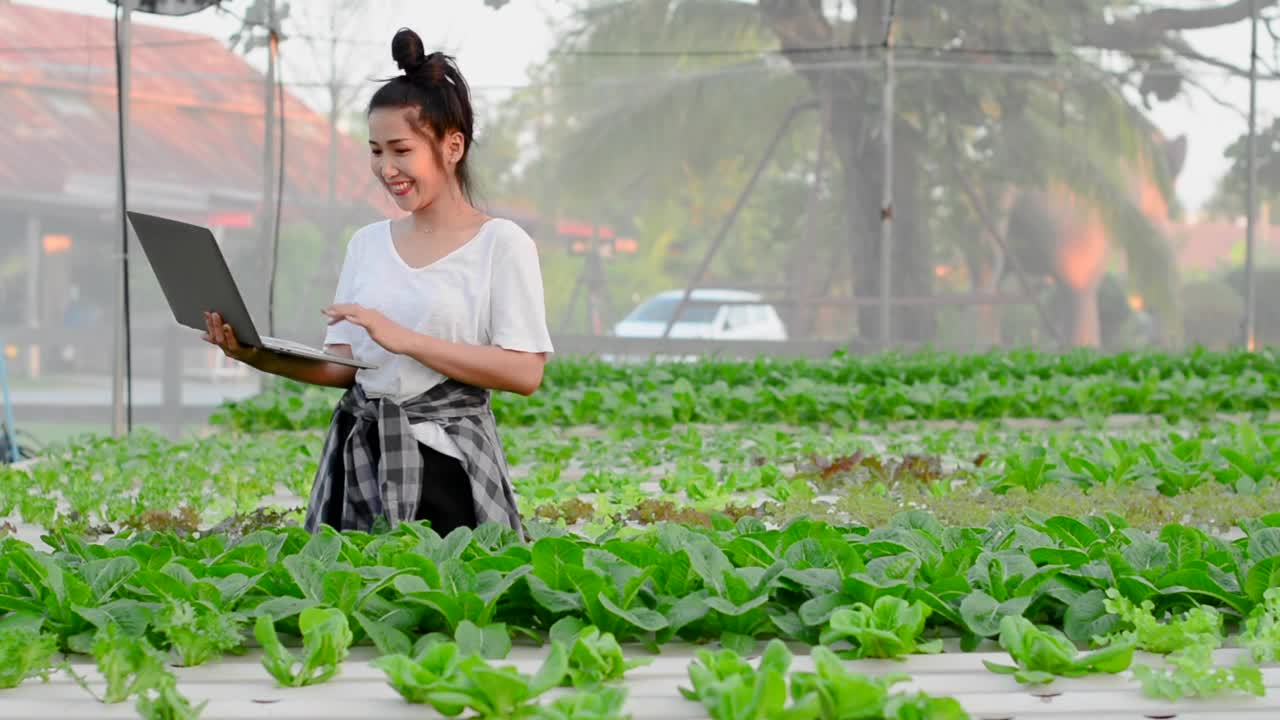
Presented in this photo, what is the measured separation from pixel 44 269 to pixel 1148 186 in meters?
8.29

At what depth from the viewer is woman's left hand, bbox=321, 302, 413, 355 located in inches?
96.4

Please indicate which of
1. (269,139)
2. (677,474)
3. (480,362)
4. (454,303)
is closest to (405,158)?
(454,303)

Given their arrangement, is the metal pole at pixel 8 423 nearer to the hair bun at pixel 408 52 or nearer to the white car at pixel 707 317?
the hair bun at pixel 408 52

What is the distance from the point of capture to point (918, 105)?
11.5m

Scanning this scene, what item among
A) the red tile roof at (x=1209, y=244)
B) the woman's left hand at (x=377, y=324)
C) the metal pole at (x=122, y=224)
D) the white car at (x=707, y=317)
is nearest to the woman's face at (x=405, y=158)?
the woman's left hand at (x=377, y=324)

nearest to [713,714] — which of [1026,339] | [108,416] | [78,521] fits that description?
[78,521]

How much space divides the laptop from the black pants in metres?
0.22

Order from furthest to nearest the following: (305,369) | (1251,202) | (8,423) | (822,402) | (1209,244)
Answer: (1209,244) → (1251,202) → (822,402) → (8,423) → (305,369)

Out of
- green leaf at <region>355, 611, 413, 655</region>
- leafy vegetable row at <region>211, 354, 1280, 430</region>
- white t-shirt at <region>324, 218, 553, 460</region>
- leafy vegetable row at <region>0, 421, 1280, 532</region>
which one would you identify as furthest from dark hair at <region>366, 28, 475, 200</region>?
leafy vegetable row at <region>211, 354, 1280, 430</region>

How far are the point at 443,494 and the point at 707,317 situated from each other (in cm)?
832

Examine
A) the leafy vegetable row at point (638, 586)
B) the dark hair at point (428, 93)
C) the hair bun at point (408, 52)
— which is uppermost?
the hair bun at point (408, 52)

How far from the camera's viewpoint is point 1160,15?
1187 centimetres

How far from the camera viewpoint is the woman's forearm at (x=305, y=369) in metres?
2.68

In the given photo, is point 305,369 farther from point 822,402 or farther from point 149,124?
point 149,124
